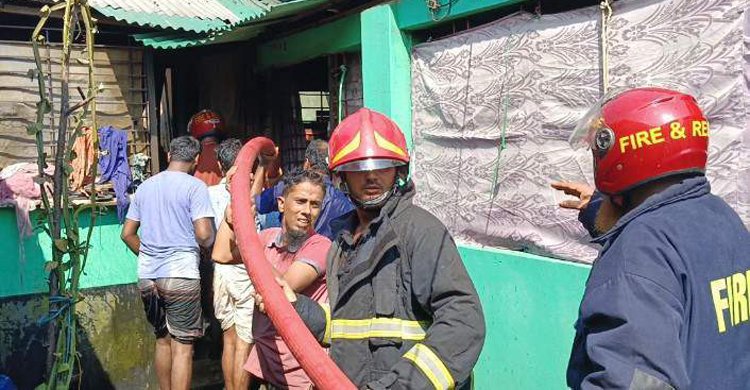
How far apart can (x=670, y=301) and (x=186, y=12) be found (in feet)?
18.4

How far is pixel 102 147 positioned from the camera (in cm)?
575

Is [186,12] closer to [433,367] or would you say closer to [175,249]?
[175,249]

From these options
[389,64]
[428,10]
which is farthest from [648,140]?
[389,64]

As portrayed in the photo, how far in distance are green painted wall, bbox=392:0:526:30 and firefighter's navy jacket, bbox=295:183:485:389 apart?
2.34 m

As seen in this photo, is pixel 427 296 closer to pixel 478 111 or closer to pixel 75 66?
pixel 478 111

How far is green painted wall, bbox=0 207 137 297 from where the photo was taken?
528 cm

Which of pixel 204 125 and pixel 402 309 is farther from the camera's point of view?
pixel 204 125

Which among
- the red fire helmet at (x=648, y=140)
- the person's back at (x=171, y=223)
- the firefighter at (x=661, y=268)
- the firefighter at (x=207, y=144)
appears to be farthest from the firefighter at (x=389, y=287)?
the firefighter at (x=207, y=144)

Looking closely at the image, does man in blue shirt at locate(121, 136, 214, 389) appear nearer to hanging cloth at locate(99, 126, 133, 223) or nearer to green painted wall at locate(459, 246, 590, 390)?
hanging cloth at locate(99, 126, 133, 223)

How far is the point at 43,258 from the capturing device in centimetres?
545

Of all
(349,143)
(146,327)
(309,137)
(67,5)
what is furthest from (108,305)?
(349,143)

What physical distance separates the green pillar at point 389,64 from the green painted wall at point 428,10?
0.09 metres

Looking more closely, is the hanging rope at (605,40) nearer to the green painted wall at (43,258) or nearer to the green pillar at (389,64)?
the green pillar at (389,64)

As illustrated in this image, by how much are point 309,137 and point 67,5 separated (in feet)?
14.7
